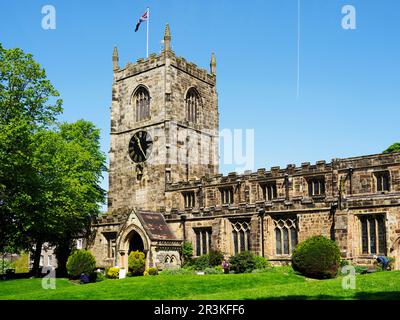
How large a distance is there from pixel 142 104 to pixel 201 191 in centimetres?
1278

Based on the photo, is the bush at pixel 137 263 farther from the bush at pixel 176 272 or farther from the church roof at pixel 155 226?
the bush at pixel 176 272

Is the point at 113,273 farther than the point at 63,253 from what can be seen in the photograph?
No

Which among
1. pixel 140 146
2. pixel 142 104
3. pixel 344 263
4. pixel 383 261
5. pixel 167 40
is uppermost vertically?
pixel 167 40

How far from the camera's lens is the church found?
33031 mm

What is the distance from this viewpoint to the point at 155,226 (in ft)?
137

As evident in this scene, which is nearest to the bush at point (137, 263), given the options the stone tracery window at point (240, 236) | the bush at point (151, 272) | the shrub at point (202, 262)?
the bush at point (151, 272)

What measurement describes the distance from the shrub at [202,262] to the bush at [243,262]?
Result: 9.82 ft

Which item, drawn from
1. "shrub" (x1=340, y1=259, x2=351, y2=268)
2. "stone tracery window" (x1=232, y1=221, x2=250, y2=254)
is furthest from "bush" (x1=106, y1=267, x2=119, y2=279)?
"shrub" (x1=340, y1=259, x2=351, y2=268)

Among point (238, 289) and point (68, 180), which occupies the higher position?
point (68, 180)

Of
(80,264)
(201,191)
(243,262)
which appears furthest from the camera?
(201,191)

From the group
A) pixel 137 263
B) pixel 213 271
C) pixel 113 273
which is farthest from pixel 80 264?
pixel 213 271

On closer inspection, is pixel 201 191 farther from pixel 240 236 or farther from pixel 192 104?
pixel 192 104
